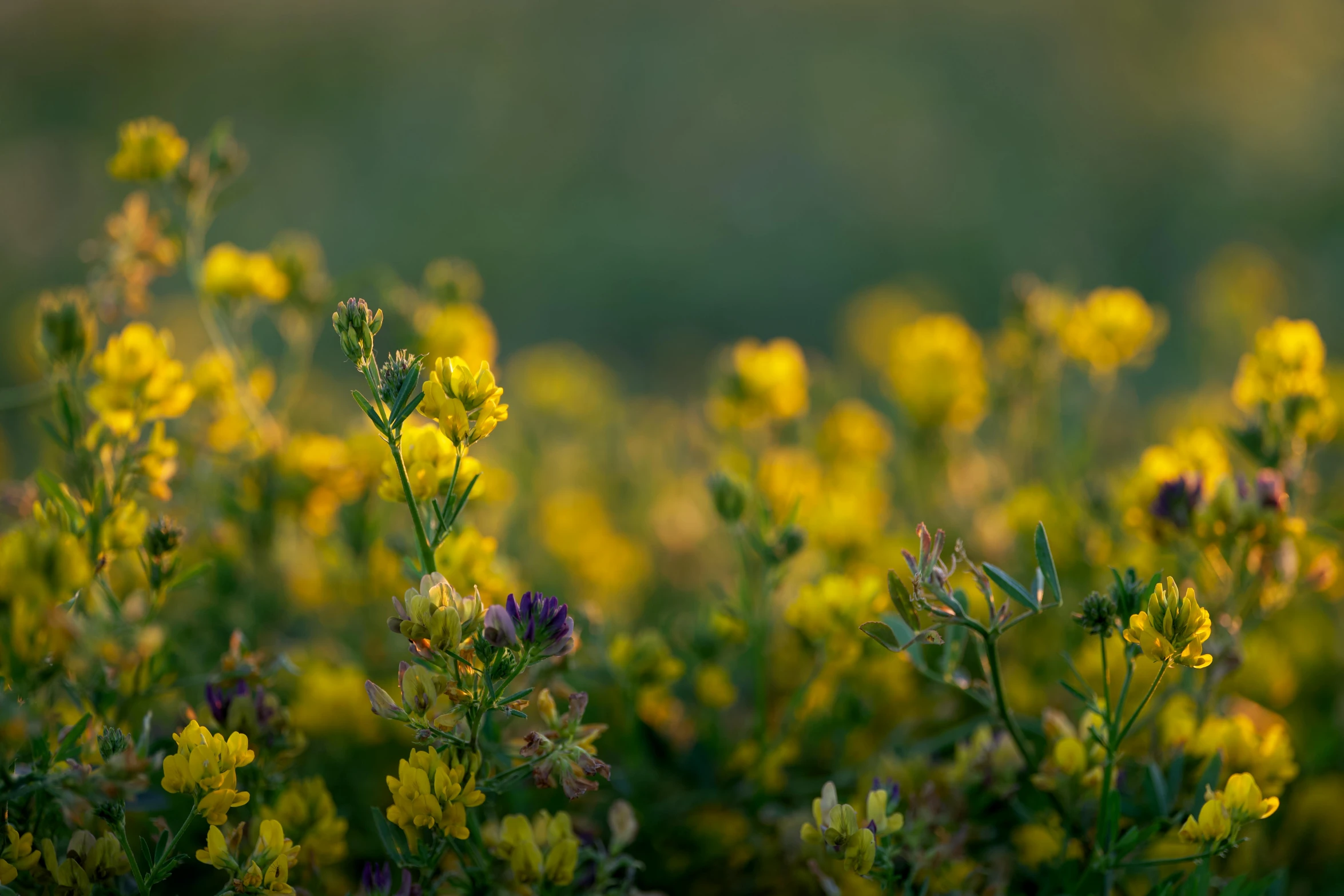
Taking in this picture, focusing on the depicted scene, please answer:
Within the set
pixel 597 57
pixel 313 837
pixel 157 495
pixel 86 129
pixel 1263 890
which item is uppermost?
pixel 597 57

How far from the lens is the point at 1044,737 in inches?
50.8

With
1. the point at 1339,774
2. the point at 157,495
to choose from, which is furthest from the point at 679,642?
the point at 1339,774

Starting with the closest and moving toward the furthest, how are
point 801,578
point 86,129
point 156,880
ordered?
point 156,880
point 801,578
point 86,129

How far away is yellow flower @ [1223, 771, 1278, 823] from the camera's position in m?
0.96

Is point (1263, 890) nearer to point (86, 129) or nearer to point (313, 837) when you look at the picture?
point (313, 837)

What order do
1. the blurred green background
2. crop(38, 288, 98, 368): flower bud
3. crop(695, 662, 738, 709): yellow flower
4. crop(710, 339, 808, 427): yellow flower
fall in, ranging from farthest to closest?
the blurred green background < crop(710, 339, 808, 427): yellow flower < crop(695, 662, 738, 709): yellow flower < crop(38, 288, 98, 368): flower bud

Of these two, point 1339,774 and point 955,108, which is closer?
point 1339,774

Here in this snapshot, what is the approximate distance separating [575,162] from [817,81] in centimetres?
203

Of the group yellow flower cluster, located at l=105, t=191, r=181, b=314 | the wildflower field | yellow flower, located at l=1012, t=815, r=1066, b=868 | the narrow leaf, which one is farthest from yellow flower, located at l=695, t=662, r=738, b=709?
yellow flower cluster, located at l=105, t=191, r=181, b=314

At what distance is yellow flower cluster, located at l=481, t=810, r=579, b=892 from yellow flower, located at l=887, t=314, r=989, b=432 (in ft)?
4.17

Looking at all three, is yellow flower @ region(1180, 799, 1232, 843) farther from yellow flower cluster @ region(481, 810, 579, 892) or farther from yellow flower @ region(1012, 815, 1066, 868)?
yellow flower cluster @ region(481, 810, 579, 892)

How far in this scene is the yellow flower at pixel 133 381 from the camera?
1.24 meters

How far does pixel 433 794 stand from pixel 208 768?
0.71 feet

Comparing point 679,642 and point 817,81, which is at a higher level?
point 817,81
